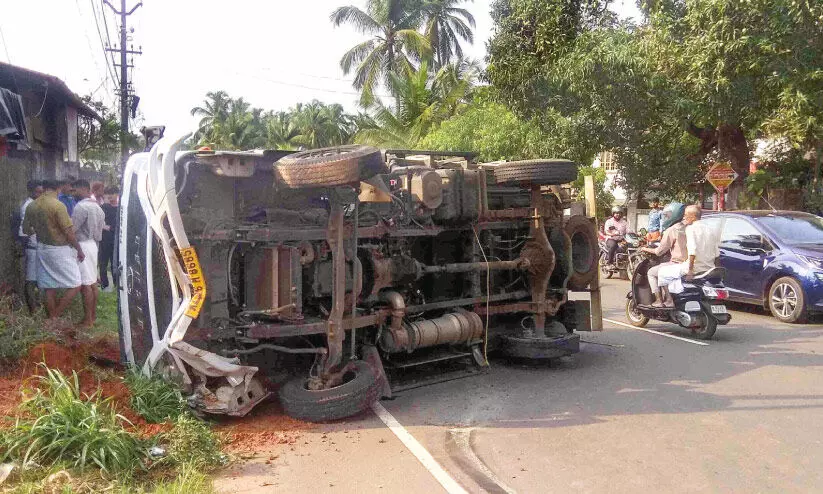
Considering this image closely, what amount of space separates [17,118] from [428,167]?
231 inches

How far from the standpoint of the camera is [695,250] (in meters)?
9.62

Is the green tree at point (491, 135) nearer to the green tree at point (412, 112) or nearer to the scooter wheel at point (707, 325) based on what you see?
the green tree at point (412, 112)

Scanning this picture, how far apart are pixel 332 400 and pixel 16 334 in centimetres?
320

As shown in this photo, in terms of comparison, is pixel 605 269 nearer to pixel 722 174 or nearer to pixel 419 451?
pixel 722 174

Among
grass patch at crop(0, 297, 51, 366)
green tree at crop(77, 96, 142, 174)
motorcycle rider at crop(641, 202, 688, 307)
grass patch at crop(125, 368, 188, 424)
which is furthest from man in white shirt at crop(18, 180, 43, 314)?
green tree at crop(77, 96, 142, 174)

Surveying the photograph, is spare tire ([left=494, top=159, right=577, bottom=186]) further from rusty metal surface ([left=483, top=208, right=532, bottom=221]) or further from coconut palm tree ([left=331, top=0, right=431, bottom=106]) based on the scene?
coconut palm tree ([left=331, top=0, right=431, bottom=106])

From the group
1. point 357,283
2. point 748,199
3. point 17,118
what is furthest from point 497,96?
point 357,283

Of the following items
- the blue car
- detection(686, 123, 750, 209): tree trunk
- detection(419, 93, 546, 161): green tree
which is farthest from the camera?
detection(419, 93, 546, 161): green tree

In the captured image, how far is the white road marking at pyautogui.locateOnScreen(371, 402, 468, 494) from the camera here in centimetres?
466

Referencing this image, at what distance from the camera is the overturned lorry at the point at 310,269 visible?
5.71m

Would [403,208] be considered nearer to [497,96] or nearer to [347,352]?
[347,352]

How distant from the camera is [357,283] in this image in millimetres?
6367

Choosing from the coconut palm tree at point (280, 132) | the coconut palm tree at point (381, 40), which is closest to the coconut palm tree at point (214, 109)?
the coconut palm tree at point (280, 132)

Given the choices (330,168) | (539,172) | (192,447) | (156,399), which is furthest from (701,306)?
(192,447)
